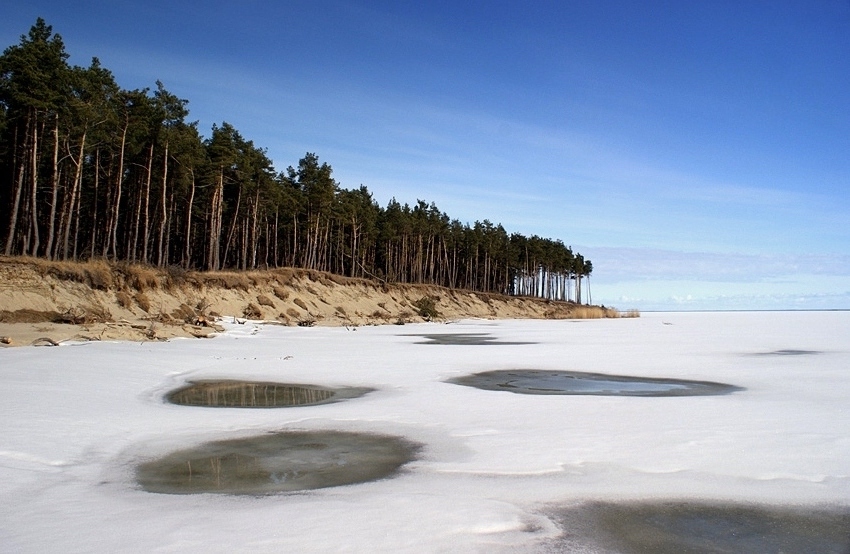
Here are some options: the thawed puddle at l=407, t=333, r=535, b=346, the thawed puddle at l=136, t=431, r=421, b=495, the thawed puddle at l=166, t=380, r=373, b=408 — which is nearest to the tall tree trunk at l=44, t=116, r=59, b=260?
the thawed puddle at l=407, t=333, r=535, b=346

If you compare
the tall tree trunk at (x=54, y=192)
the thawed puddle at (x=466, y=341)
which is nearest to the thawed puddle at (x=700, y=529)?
the thawed puddle at (x=466, y=341)

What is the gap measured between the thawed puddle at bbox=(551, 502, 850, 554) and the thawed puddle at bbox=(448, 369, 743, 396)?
637 centimetres

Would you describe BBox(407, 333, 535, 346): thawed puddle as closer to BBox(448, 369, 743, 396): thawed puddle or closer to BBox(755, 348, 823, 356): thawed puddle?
BBox(755, 348, 823, 356): thawed puddle

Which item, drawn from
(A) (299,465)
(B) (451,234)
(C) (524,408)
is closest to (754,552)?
(A) (299,465)

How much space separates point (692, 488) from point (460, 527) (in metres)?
2.43

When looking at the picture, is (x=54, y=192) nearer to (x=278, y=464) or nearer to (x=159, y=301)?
(x=159, y=301)

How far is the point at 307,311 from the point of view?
4153 cm

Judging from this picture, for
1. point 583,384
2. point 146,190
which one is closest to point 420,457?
point 583,384

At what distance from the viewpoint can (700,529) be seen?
4375 mm

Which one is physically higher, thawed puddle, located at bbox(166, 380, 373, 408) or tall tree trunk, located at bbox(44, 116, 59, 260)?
tall tree trunk, located at bbox(44, 116, 59, 260)

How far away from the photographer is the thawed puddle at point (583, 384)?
11336mm

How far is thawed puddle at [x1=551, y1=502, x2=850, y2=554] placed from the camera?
158 inches

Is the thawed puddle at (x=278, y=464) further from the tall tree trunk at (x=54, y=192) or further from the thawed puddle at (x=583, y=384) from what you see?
the tall tree trunk at (x=54, y=192)

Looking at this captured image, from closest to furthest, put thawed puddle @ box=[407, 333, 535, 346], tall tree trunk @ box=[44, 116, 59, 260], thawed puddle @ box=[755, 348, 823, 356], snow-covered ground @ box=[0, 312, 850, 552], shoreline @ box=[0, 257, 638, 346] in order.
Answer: snow-covered ground @ box=[0, 312, 850, 552]
thawed puddle @ box=[755, 348, 823, 356]
shoreline @ box=[0, 257, 638, 346]
thawed puddle @ box=[407, 333, 535, 346]
tall tree trunk @ box=[44, 116, 59, 260]
